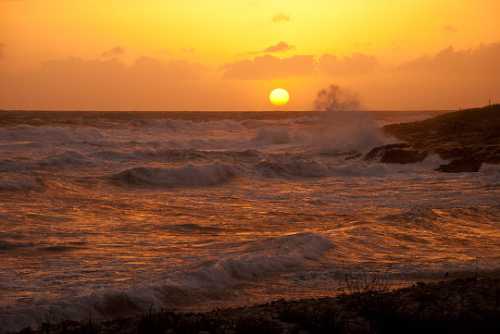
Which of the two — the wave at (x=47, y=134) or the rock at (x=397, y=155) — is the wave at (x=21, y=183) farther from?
the wave at (x=47, y=134)

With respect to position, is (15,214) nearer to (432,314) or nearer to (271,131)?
(432,314)

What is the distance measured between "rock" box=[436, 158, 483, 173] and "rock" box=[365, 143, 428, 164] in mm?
2239

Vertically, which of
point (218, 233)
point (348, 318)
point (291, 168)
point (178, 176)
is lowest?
point (291, 168)

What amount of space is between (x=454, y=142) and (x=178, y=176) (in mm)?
14805

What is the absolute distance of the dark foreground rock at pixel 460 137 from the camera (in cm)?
2647

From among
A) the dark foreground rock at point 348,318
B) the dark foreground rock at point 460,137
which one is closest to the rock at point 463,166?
the dark foreground rock at point 460,137

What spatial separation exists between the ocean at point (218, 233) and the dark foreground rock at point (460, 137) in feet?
4.67

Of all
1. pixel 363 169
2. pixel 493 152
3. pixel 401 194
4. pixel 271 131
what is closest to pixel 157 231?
pixel 401 194

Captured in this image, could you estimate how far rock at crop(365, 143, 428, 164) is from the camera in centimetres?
2953

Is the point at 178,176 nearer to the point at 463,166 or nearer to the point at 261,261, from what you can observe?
the point at 463,166

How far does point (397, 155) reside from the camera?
30531 mm

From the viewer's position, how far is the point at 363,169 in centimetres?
2753

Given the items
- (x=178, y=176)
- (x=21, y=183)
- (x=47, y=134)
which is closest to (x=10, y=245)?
(x=21, y=183)

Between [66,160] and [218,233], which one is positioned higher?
[66,160]
